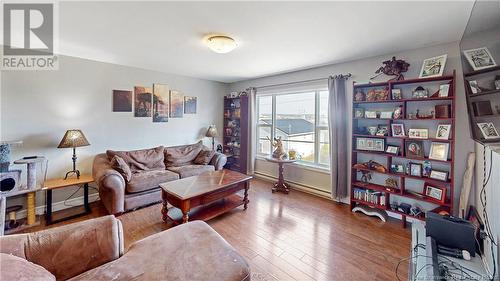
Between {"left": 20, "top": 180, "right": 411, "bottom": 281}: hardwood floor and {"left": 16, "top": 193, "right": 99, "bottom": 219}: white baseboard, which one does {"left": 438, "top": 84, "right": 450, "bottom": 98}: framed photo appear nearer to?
{"left": 20, "top": 180, "right": 411, "bottom": 281}: hardwood floor

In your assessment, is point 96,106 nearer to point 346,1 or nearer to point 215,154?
point 215,154

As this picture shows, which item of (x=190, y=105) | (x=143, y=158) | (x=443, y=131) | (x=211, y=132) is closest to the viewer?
(x=443, y=131)

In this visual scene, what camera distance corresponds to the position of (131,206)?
9.48 feet

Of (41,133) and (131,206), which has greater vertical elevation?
(41,133)

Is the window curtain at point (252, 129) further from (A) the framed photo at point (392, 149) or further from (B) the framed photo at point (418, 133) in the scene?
(B) the framed photo at point (418, 133)

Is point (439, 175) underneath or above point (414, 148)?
underneath

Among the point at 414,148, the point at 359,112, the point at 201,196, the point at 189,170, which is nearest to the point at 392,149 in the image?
the point at 414,148

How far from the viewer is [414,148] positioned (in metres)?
2.60

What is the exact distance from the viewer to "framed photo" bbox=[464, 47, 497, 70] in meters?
1.29

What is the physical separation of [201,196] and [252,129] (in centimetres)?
243

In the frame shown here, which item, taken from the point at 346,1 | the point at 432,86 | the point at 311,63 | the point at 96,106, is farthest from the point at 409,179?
the point at 96,106

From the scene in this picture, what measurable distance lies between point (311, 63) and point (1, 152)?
418 cm

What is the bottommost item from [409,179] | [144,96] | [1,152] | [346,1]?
[409,179]

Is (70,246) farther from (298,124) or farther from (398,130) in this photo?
(298,124)
